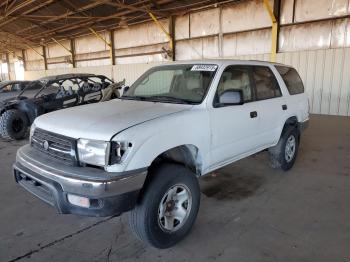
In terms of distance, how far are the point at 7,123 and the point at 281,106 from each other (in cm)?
635

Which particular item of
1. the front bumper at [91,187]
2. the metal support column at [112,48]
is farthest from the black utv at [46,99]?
the metal support column at [112,48]

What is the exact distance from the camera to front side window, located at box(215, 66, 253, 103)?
3141mm

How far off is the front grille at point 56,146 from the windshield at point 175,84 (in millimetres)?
1163

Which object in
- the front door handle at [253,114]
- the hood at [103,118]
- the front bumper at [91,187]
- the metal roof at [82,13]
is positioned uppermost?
the metal roof at [82,13]

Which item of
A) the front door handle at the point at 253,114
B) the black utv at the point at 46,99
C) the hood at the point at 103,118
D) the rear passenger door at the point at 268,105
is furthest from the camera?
the black utv at the point at 46,99

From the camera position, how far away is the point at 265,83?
12.6 feet

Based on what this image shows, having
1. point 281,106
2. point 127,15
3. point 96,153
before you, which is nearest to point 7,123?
point 96,153

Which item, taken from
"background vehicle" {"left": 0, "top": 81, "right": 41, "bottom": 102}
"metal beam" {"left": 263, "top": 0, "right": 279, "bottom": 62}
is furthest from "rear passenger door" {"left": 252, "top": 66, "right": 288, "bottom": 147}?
"background vehicle" {"left": 0, "top": 81, "right": 41, "bottom": 102}

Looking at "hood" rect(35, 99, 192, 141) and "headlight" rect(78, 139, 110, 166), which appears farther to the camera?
"hood" rect(35, 99, 192, 141)

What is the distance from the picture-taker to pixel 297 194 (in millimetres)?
3660

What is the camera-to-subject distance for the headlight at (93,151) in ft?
7.06

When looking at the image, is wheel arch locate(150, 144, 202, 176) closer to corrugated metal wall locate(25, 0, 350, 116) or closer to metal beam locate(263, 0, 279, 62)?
corrugated metal wall locate(25, 0, 350, 116)

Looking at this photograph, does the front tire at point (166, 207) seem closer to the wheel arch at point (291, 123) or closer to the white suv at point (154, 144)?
the white suv at point (154, 144)

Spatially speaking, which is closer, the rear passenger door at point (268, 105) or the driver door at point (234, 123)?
the driver door at point (234, 123)
